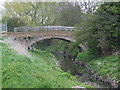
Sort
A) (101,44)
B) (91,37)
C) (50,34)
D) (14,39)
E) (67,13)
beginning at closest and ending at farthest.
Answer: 1. (101,44)
2. (91,37)
3. (14,39)
4. (50,34)
5. (67,13)

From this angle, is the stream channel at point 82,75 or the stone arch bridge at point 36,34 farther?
the stone arch bridge at point 36,34

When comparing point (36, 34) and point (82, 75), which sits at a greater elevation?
point (36, 34)

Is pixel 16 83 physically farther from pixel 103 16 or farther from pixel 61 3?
pixel 61 3

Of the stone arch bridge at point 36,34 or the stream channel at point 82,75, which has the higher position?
the stone arch bridge at point 36,34

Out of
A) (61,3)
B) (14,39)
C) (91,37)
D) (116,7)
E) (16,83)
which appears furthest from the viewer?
(61,3)

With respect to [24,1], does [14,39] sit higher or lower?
lower

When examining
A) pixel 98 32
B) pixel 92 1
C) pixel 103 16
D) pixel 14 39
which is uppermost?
pixel 92 1

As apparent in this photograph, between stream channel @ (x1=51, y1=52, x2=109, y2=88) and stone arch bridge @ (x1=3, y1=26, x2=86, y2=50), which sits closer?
stream channel @ (x1=51, y1=52, x2=109, y2=88)

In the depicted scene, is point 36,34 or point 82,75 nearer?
point 82,75

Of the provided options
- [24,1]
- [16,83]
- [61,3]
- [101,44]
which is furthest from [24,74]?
[61,3]

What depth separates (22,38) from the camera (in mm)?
26266

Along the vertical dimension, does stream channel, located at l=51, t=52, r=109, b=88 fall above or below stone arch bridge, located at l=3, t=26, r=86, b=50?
below

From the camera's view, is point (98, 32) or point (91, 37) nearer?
point (98, 32)

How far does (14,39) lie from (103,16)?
12.5 m
